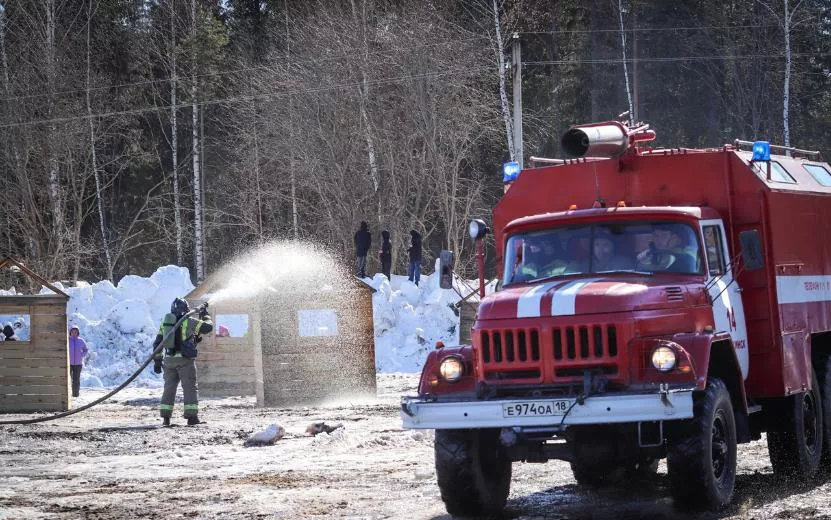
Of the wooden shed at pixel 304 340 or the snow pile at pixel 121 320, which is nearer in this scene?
the wooden shed at pixel 304 340

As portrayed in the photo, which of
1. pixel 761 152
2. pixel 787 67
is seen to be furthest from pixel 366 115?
pixel 761 152

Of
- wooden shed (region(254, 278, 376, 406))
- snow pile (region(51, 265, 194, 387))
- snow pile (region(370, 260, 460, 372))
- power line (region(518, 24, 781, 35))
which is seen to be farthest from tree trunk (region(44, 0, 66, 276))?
wooden shed (region(254, 278, 376, 406))

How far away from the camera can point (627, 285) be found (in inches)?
387

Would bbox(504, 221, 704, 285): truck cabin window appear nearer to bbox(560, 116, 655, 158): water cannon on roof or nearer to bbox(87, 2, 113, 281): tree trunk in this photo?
bbox(560, 116, 655, 158): water cannon on roof

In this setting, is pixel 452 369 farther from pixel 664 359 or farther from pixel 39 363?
pixel 39 363

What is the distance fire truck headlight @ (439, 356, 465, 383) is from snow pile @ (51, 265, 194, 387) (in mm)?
19742

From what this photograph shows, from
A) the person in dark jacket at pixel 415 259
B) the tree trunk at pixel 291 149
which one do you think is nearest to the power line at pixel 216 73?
the tree trunk at pixel 291 149

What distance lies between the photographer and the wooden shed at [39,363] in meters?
22.7

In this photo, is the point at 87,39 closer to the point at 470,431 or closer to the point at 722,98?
the point at 722,98

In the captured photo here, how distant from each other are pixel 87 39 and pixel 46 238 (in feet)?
25.5

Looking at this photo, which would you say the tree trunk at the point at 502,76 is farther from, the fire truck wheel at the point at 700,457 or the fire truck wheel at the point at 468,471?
the fire truck wheel at the point at 700,457

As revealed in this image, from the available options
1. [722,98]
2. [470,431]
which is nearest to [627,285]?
[470,431]

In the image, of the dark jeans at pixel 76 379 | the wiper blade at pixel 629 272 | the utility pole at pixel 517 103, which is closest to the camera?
the wiper blade at pixel 629 272

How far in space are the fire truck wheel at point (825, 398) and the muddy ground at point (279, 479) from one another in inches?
25.1
